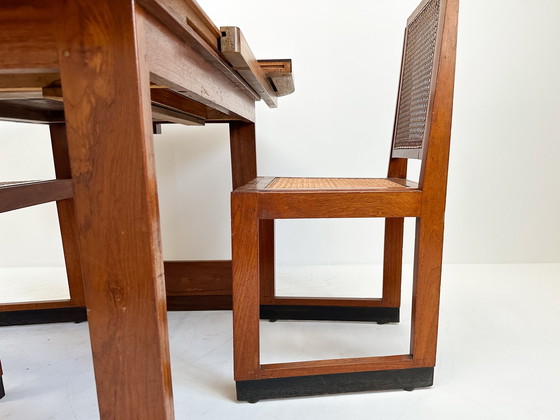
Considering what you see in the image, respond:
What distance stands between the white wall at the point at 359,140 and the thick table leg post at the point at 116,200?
149 cm

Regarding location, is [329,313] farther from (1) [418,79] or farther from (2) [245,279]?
(1) [418,79]

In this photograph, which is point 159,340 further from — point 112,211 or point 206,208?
point 206,208

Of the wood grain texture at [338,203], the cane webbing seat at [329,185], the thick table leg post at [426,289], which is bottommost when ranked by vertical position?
the thick table leg post at [426,289]

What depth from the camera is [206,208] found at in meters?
1.99

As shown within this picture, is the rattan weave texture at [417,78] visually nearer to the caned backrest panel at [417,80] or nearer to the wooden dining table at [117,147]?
the caned backrest panel at [417,80]

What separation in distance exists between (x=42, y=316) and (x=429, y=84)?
4.98ft

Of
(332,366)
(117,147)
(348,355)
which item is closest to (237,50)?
(117,147)

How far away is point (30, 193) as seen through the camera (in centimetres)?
96

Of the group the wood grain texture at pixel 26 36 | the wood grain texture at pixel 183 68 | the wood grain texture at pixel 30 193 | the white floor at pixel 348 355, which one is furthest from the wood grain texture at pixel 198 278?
the wood grain texture at pixel 26 36

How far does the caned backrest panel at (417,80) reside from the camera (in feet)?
3.04

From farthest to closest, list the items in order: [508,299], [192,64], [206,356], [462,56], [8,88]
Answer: [462,56]
[508,299]
[206,356]
[8,88]
[192,64]

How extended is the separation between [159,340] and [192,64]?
46 centimetres

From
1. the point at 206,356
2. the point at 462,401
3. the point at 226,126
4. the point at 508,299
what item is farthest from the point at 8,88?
the point at 508,299

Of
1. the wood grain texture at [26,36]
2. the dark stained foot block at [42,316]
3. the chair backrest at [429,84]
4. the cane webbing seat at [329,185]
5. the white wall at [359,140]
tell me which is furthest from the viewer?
the white wall at [359,140]
